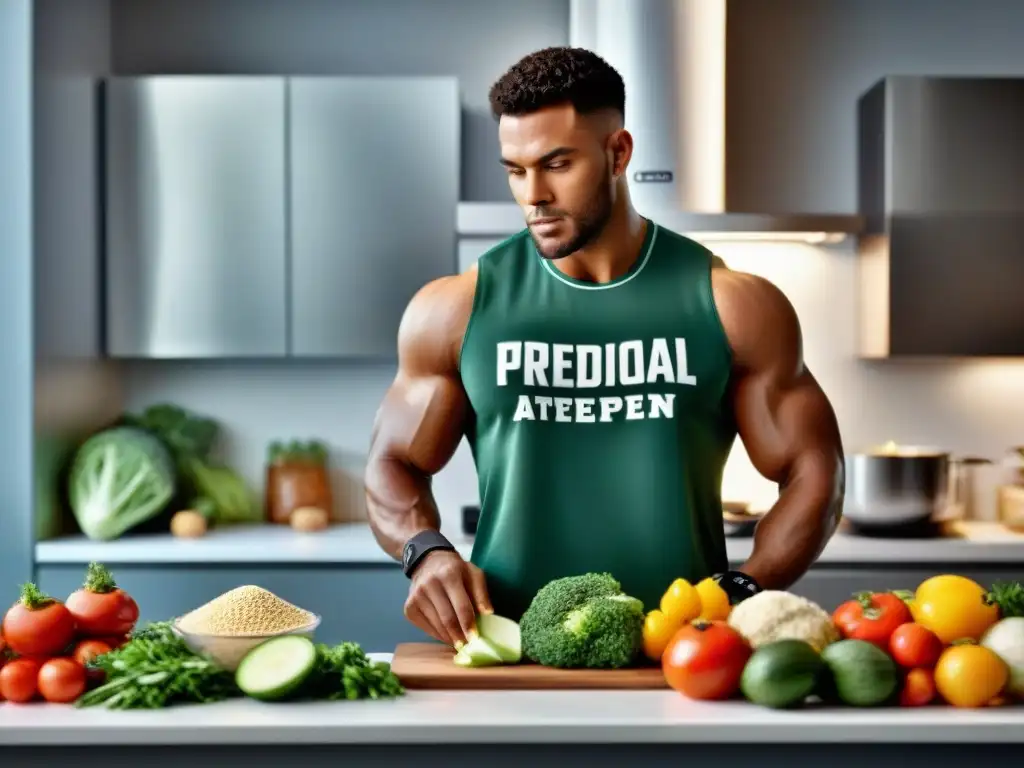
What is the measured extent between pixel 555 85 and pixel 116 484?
204cm

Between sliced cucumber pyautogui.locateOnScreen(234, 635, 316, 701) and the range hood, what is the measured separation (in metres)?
1.97

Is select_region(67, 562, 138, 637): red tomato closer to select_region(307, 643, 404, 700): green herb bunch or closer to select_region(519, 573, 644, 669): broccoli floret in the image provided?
select_region(307, 643, 404, 700): green herb bunch

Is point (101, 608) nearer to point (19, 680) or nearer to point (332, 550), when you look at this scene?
point (19, 680)

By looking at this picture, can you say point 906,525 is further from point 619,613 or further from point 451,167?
point 619,613

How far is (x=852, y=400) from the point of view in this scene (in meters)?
3.71

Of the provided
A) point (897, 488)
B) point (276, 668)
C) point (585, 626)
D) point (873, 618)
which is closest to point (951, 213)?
point (897, 488)

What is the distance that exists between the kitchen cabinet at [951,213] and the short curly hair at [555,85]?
1.77 metres

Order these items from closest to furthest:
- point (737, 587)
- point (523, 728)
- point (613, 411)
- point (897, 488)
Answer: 1. point (523, 728)
2. point (737, 587)
3. point (613, 411)
4. point (897, 488)

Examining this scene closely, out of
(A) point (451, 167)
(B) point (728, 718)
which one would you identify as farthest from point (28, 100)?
(B) point (728, 718)

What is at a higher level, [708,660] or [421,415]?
[421,415]

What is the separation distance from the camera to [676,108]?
127 inches

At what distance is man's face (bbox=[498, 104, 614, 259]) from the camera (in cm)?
177

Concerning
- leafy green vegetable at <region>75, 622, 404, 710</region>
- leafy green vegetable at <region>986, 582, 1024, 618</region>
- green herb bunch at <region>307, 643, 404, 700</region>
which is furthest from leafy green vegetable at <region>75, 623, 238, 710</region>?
leafy green vegetable at <region>986, 582, 1024, 618</region>

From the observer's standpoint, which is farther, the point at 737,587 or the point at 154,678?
the point at 737,587
